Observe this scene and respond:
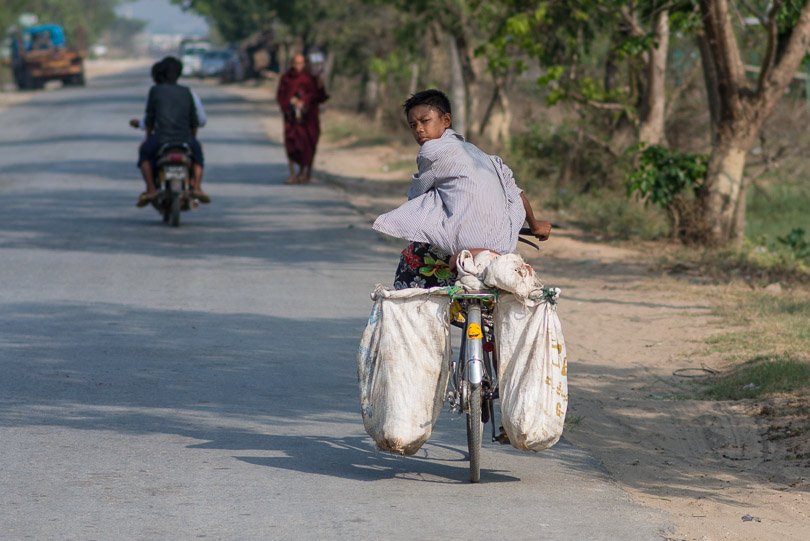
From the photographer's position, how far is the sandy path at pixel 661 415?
5.88m

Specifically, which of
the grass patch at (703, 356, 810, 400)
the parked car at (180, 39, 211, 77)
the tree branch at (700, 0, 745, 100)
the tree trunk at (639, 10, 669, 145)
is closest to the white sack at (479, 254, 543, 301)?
the grass patch at (703, 356, 810, 400)

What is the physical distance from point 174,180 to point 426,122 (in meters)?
9.72

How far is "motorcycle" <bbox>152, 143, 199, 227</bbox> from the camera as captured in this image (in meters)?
15.5

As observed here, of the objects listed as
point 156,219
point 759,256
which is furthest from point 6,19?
point 759,256

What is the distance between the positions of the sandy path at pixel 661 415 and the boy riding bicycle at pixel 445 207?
1.25 m

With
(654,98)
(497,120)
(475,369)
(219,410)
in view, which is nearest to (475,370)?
(475,369)

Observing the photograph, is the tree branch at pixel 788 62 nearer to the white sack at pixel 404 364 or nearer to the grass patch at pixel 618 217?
the grass patch at pixel 618 217

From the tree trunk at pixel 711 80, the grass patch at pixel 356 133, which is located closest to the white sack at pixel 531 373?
the tree trunk at pixel 711 80

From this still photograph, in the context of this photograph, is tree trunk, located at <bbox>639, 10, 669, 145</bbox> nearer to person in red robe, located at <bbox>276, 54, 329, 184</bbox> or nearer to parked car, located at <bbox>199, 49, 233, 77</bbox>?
person in red robe, located at <bbox>276, 54, 329, 184</bbox>

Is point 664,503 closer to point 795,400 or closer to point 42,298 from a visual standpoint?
point 795,400

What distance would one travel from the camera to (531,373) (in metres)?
5.71

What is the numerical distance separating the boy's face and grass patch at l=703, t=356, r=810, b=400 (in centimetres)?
308

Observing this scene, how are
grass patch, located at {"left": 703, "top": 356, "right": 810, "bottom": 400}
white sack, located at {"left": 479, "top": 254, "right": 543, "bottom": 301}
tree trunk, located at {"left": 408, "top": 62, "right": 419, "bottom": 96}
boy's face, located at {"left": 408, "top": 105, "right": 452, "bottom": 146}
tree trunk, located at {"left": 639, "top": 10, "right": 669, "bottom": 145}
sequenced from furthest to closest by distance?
tree trunk, located at {"left": 408, "top": 62, "right": 419, "bottom": 96} → tree trunk, located at {"left": 639, "top": 10, "right": 669, "bottom": 145} → grass patch, located at {"left": 703, "top": 356, "right": 810, "bottom": 400} → boy's face, located at {"left": 408, "top": 105, "right": 452, "bottom": 146} → white sack, located at {"left": 479, "top": 254, "right": 543, "bottom": 301}

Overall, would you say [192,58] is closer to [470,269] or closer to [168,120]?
[168,120]
